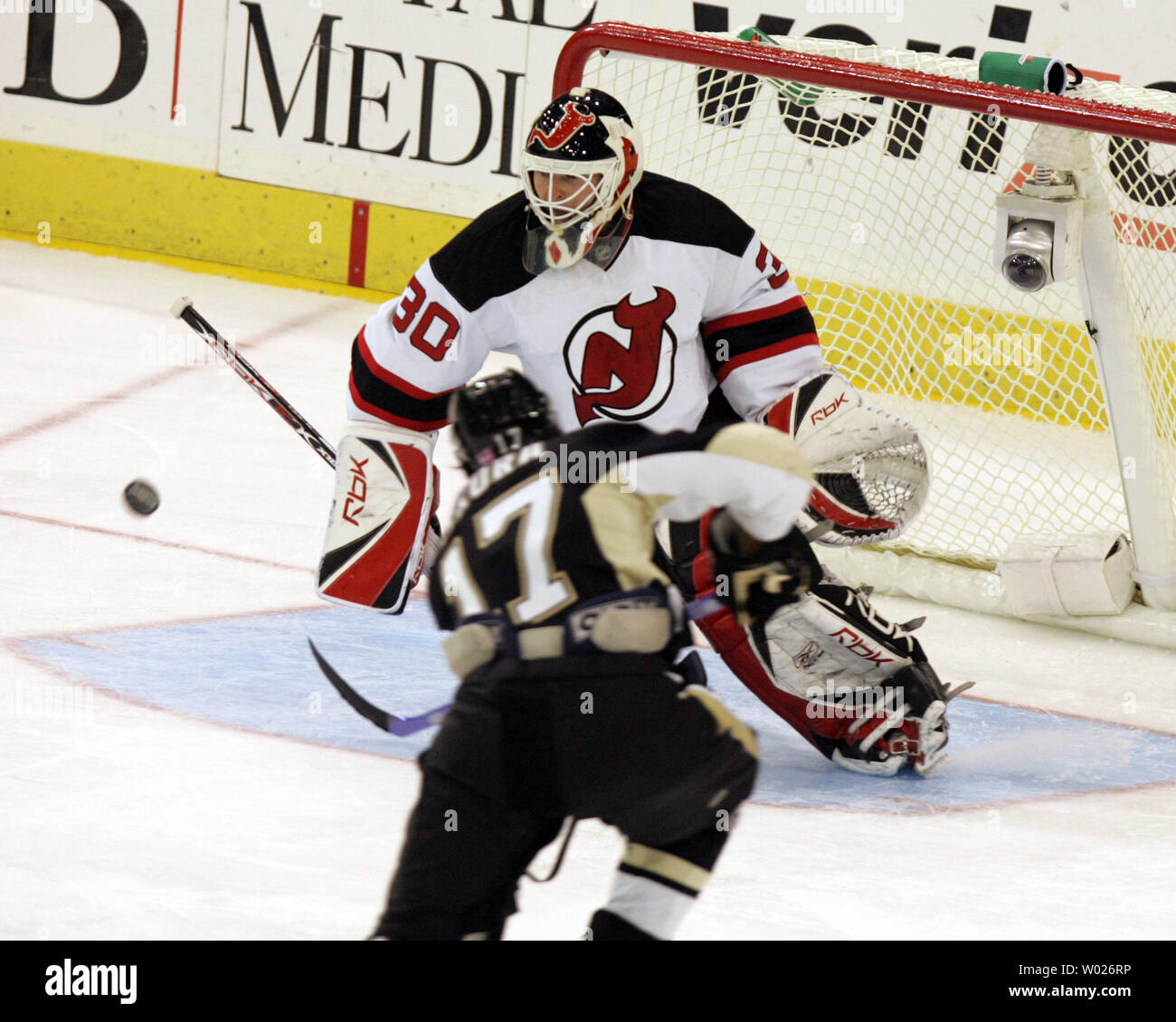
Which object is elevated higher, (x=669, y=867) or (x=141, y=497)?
(x=669, y=867)

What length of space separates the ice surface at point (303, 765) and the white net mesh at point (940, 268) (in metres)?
0.72

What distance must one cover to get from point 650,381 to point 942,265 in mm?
2518

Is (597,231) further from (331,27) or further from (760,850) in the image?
(331,27)

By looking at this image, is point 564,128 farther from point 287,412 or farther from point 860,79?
point 860,79

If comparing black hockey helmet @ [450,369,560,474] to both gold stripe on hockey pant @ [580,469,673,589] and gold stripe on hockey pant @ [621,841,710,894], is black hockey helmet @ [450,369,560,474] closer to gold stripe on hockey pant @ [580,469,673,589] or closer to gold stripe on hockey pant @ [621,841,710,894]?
gold stripe on hockey pant @ [580,469,673,589]

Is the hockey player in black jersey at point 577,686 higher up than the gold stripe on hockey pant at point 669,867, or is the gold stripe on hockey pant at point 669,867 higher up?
the hockey player in black jersey at point 577,686

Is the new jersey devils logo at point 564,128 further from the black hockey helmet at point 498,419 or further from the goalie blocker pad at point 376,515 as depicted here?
the black hockey helmet at point 498,419

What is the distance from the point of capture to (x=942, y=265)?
18.0 ft

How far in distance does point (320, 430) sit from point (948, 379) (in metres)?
1.81

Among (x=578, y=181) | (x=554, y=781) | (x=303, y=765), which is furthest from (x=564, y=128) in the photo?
(x=554, y=781)

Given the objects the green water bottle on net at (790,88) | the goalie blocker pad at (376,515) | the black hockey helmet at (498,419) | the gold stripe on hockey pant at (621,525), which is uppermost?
the green water bottle on net at (790,88)

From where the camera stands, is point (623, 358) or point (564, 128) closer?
point (564, 128)

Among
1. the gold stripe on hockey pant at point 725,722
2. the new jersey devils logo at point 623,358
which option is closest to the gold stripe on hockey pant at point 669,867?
the gold stripe on hockey pant at point 725,722

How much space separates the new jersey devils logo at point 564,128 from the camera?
303cm
